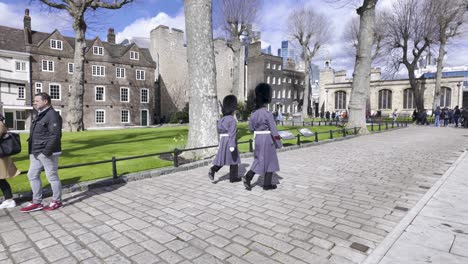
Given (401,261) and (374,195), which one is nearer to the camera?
(401,261)

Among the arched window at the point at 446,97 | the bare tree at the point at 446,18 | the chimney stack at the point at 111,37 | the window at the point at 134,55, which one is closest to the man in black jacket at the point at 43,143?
the bare tree at the point at 446,18

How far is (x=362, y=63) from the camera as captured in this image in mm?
17359

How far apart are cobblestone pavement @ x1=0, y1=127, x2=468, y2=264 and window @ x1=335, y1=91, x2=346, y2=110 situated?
157 feet

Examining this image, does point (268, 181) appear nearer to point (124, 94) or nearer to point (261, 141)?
point (261, 141)

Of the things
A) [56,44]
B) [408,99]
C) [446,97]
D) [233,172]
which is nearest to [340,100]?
[408,99]

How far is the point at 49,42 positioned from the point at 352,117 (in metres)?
34.7

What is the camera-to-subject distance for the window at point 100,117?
3575cm

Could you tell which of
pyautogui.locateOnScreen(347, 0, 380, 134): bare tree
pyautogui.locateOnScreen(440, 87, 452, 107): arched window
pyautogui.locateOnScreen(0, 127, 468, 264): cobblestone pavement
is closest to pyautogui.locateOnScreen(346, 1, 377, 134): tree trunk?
pyautogui.locateOnScreen(347, 0, 380, 134): bare tree

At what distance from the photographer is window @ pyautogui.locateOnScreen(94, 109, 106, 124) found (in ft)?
117

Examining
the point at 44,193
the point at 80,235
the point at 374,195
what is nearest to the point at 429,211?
the point at 374,195

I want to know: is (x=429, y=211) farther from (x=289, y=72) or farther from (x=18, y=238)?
(x=289, y=72)

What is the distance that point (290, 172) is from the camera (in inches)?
289

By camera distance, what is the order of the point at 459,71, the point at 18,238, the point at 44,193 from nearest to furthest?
the point at 18,238 → the point at 44,193 → the point at 459,71

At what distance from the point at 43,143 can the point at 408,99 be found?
5238 cm
